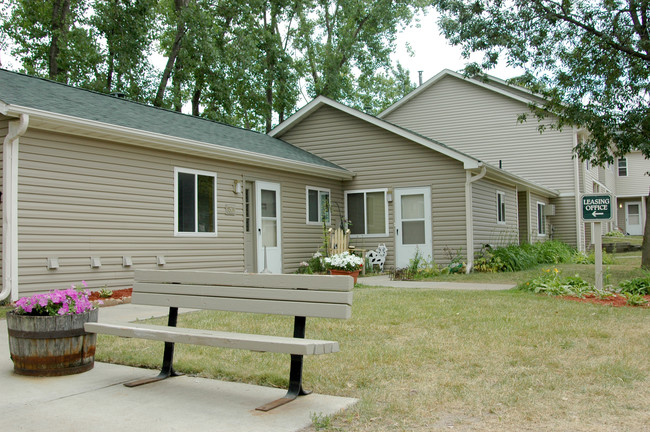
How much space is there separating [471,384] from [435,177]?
11239 millimetres

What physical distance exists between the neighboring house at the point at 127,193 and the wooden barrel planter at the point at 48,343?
4.47m

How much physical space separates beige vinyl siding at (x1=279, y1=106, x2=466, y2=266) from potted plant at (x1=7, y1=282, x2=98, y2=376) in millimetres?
11457

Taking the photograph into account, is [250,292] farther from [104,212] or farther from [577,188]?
[577,188]

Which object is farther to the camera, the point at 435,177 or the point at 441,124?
the point at 441,124

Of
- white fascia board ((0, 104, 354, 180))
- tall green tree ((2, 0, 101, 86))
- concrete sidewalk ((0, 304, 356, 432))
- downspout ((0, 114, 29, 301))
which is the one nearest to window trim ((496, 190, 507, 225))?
white fascia board ((0, 104, 354, 180))

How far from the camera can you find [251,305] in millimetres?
4504

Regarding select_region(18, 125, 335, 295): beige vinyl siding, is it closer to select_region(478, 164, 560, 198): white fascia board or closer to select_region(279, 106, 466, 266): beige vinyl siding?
select_region(279, 106, 466, 266): beige vinyl siding

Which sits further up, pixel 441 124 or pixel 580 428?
pixel 441 124

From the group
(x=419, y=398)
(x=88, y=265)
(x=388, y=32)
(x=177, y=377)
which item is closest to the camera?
(x=419, y=398)

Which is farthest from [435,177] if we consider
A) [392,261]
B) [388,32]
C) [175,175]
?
[388,32]

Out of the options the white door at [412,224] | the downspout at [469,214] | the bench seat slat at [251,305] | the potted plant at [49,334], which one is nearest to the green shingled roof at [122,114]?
the white door at [412,224]

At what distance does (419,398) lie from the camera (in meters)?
3.98

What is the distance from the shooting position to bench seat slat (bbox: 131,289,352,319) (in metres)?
4.10

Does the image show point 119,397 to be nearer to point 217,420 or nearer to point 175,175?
point 217,420
